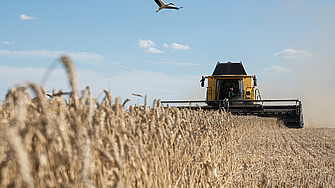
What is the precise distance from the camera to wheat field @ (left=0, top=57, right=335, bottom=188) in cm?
150

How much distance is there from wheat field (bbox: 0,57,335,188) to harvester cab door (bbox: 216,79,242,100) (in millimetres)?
10708

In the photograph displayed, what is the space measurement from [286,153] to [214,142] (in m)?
4.08

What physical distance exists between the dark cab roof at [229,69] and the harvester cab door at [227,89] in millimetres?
842

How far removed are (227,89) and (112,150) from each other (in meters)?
15.9

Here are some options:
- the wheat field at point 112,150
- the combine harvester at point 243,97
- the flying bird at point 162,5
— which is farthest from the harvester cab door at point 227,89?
the wheat field at point 112,150

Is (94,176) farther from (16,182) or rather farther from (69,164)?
(16,182)

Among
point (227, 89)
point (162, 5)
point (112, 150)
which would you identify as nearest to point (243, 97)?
point (227, 89)

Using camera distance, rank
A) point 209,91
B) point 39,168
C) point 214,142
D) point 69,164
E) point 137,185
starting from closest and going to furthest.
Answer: point 39,168
point 69,164
point 137,185
point 214,142
point 209,91

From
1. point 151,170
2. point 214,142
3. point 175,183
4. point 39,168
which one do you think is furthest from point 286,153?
point 39,168

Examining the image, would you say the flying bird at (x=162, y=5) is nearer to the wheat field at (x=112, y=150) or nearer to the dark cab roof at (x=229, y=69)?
the dark cab roof at (x=229, y=69)

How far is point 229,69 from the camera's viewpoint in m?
18.5

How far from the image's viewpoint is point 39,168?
1.52 m

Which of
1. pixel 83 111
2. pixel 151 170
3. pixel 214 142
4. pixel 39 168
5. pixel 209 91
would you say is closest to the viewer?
pixel 39 168

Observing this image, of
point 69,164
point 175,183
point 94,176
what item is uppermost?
point 69,164
